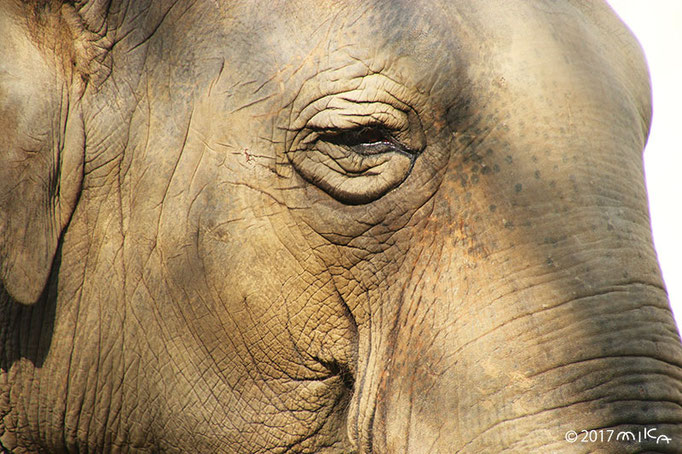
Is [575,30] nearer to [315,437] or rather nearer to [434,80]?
[434,80]

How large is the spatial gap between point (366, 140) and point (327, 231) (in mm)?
225

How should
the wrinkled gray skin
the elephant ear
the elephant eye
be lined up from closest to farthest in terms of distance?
the wrinkled gray skin
the elephant eye
the elephant ear

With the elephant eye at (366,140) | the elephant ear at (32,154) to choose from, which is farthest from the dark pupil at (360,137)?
the elephant ear at (32,154)

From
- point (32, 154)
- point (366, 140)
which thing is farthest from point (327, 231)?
point (32, 154)

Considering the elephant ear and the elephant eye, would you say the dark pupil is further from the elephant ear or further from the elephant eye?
the elephant ear

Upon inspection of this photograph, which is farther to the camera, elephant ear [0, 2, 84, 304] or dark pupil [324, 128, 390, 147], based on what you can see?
elephant ear [0, 2, 84, 304]

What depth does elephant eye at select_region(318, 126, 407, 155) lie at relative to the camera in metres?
2.03

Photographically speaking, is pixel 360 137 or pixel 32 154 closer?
pixel 360 137

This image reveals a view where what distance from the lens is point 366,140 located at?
205cm

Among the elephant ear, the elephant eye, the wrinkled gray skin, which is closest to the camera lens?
the wrinkled gray skin

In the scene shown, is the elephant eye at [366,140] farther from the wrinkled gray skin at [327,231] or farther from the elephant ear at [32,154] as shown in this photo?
the elephant ear at [32,154]

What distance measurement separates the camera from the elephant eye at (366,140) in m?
2.03

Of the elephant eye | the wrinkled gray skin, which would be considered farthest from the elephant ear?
the elephant eye

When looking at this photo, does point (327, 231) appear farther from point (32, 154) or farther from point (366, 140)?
point (32, 154)
